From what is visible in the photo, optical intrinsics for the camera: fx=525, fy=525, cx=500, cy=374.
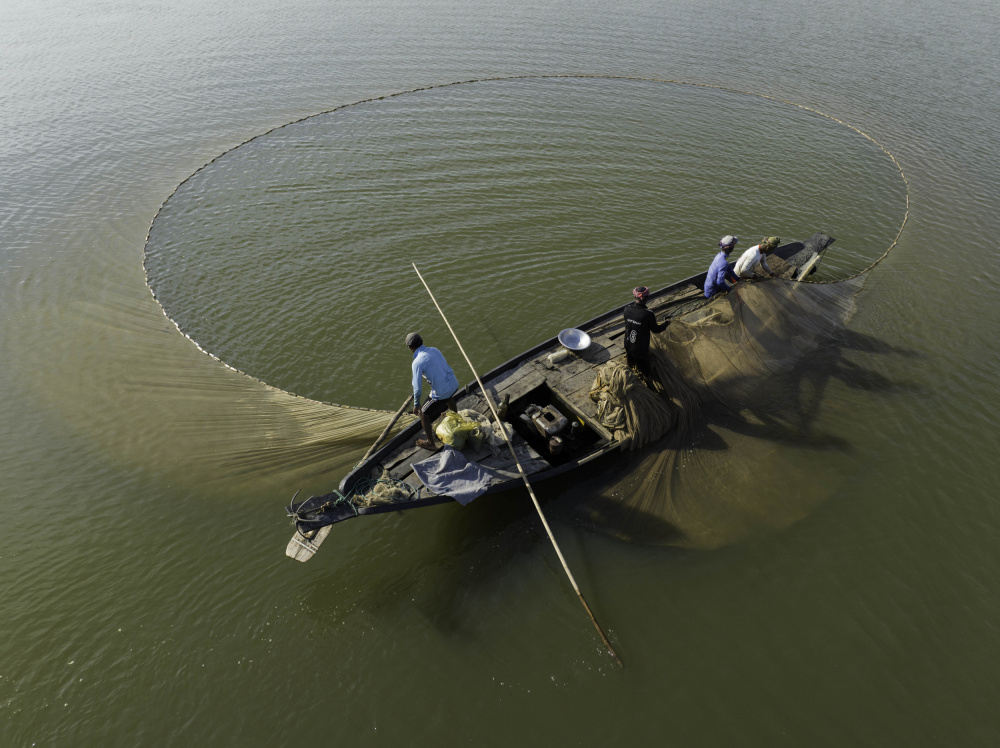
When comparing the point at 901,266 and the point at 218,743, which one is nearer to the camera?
the point at 218,743

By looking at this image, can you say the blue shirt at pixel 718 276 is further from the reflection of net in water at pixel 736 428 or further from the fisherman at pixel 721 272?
the reflection of net in water at pixel 736 428

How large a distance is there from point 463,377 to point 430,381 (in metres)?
2.93

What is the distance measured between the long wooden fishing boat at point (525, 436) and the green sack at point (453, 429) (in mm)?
272

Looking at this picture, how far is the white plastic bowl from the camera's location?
361 inches

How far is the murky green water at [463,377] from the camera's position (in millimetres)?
6316

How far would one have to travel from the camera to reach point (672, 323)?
9258mm

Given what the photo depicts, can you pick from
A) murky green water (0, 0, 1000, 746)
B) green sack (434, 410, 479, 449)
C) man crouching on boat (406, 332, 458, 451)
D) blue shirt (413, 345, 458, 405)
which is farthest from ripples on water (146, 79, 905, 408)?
blue shirt (413, 345, 458, 405)

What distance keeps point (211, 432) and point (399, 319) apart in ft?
14.0

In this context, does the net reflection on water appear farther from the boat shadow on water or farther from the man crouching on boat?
the man crouching on boat

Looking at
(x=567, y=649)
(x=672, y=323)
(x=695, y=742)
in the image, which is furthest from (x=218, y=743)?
(x=672, y=323)

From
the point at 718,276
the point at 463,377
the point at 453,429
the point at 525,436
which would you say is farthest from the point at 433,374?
the point at 718,276

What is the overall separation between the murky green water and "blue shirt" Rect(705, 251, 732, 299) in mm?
2433

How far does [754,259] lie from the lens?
10148 millimetres

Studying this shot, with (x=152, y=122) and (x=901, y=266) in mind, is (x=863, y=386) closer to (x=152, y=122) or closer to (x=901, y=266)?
(x=901, y=266)
